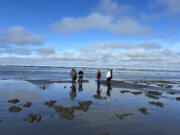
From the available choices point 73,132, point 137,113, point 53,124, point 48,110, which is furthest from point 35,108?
point 137,113

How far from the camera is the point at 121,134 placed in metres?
7.30

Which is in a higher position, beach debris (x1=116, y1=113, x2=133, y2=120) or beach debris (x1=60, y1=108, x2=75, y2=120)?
beach debris (x1=60, y1=108, x2=75, y2=120)

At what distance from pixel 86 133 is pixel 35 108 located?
491 cm

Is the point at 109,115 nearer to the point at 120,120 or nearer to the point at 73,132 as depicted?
the point at 120,120

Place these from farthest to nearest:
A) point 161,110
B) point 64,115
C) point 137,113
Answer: point 161,110 < point 137,113 < point 64,115

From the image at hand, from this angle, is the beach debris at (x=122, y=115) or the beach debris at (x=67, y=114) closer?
the beach debris at (x=67, y=114)

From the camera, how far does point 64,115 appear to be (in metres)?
9.41

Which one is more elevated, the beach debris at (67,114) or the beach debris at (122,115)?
the beach debris at (67,114)

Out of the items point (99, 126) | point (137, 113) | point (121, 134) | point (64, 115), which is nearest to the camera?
point (121, 134)

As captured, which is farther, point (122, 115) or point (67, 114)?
point (122, 115)

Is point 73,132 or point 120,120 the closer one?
point 73,132

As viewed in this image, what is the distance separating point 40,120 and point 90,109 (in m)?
3.46

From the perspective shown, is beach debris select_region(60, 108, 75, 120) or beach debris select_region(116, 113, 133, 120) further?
beach debris select_region(116, 113, 133, 120)

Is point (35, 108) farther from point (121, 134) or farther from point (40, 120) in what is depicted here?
point (121, 134)
